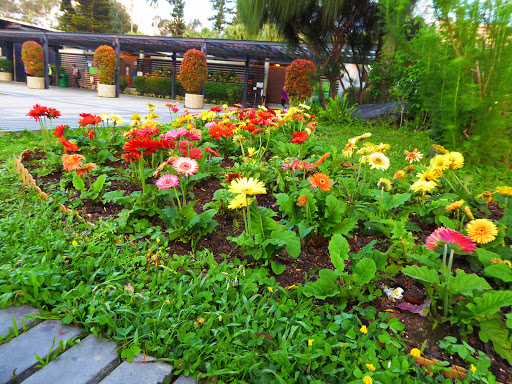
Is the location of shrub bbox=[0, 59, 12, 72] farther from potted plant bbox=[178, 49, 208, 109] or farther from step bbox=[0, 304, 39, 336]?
step bbox=[0, 304, 39, 336]

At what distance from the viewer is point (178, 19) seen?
35938 mm

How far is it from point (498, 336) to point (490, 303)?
5.1 inches

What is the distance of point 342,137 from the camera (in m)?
5.36

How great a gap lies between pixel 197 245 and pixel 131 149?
708mm

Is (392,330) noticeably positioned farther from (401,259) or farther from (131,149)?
(131,149)

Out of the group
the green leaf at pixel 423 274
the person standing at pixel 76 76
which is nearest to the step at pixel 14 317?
the green leaf at pixel 423 274

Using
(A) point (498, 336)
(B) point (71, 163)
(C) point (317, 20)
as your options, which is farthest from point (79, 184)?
(C) point (317, 20)

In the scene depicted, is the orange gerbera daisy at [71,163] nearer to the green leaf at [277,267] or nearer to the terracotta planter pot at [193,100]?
the green leaf at [277,267]

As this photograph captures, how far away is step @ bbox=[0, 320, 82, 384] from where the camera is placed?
3.47 ft

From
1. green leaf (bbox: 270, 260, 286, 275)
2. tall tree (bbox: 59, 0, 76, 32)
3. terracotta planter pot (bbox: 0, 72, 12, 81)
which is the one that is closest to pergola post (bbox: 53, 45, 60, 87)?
terracotta planter pot (bbox: 0, 72, 12, 81)

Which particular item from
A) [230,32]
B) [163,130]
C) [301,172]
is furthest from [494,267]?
[230,32]

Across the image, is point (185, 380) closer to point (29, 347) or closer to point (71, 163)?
point (29, 347)

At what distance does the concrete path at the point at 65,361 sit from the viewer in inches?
41.6

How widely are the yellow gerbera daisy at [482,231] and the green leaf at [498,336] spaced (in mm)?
348
